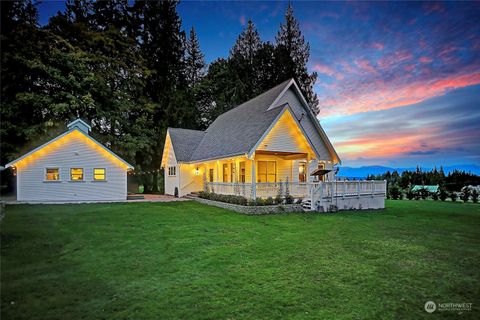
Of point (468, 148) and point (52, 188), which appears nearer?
point (52, 188)

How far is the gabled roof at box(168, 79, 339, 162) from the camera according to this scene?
16578mm

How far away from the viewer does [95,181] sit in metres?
21.0

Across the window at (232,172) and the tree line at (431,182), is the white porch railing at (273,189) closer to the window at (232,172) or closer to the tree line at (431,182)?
the window at (232,172)

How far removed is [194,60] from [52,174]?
93.1 ft

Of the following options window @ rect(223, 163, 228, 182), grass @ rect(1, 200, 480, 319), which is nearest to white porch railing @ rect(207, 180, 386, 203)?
window @ rect(223, 163, 228, 182)

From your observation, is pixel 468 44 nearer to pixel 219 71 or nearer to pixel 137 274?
pixel 137 274

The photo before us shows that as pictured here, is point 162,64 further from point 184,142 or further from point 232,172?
point 232,172

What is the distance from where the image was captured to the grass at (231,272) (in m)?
4.02

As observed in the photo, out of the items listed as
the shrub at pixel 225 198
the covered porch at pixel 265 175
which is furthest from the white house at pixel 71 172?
the covered porch at pixel 265 175

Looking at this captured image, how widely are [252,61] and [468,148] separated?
28.9 meters

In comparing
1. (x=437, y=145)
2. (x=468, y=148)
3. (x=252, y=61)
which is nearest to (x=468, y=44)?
(x=437, y=145)

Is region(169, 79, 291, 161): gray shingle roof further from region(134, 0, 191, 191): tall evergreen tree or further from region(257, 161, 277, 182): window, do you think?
region(134, 0, 191, 191): tall evergreen tree

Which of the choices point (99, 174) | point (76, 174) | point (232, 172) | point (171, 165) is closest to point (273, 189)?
point (232, 172)

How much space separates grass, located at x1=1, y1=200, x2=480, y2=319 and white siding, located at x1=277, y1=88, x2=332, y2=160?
11.7 metres
